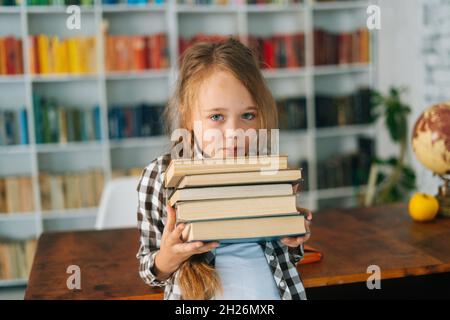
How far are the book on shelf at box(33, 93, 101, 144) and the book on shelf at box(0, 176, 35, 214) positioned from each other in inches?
11.9

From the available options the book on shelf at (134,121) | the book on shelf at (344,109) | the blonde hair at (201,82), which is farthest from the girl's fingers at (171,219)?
the book on shelf at (344,109)

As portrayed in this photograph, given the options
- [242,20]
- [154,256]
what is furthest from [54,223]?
[154,256]

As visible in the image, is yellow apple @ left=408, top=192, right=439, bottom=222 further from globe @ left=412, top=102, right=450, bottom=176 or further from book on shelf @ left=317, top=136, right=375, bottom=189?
book on shelf @ left=317, top=136, right=375, bottom=189

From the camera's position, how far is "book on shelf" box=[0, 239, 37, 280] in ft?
12.9

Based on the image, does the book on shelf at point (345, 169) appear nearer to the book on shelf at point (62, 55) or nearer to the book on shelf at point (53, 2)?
the book on shelf at point (62, 55)

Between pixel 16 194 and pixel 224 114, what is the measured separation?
3.04 meters

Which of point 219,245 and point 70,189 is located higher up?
point 219,245

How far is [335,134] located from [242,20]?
110 centimetres

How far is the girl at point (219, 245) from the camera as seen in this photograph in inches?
45.2

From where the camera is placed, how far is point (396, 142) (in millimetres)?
3971

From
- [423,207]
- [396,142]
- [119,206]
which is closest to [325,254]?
[423,207]

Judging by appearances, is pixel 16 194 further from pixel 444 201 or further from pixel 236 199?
pixel 236 199

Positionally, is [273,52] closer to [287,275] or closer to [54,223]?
[54,223]

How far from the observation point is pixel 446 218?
6.04ft
